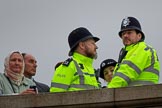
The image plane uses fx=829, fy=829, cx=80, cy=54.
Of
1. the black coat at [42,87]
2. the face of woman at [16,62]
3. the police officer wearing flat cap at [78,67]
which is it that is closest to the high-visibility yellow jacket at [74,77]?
the police officer wearing flat cap at [78,67]

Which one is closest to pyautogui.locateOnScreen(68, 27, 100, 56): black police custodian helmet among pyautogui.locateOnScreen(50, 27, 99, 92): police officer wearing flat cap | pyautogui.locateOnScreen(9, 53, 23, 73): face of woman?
pyautogui.locateOnScreen(50, 27, 99, 92): police officer wearing flat cap

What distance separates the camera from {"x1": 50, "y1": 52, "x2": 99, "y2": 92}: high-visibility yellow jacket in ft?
40.0

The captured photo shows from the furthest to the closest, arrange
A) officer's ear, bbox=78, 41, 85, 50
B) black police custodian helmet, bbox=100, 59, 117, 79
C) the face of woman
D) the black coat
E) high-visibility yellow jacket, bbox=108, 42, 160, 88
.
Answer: black police custodian helmet, bbox=100, 59, 117, 79
the black coat
the face of woman
officer's ear, bbox=78, 41, 85, 50
high-visibility yellow jacket, bbox=108, 42, 160, 88

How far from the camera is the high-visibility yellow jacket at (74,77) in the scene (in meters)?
12.2

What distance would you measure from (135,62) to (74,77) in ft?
3.22

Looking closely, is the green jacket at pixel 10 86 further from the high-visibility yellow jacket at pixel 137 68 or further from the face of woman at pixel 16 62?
the high-visibility yellow jacket at pixel 137 68

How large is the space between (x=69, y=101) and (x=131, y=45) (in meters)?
1.55

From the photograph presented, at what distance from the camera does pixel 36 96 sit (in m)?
11.6

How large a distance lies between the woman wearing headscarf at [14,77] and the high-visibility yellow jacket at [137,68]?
4.57 ft

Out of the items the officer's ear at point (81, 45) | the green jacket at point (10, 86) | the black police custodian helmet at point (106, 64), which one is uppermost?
the officer's ear at point (81, 45)

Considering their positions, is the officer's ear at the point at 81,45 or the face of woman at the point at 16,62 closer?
the officer's ear at the point at 81,45

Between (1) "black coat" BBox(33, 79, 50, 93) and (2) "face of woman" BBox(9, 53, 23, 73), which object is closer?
(2) "face of woman" BBox(9, 53, 23, 73)

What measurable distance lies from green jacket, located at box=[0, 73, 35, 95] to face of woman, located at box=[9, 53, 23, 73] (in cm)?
22

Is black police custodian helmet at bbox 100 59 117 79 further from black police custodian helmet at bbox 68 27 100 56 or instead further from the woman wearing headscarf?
the woman wearing headscarf
